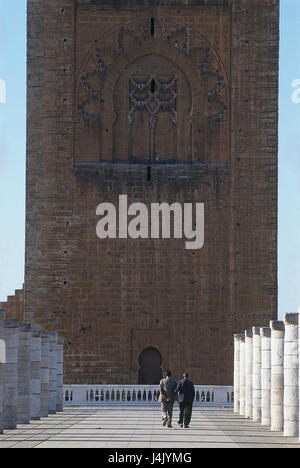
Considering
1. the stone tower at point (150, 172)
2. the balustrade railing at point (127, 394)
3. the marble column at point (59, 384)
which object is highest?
the stone tower at point (150, 172)

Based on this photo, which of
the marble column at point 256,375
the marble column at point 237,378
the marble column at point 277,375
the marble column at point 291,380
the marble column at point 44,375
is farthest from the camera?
the marble column at point 237,378

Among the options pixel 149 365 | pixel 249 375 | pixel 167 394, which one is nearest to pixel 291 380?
pixel 167 394

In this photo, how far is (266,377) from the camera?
23578 millimetres

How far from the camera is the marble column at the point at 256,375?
82.1ft

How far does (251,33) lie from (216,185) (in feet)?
15.6

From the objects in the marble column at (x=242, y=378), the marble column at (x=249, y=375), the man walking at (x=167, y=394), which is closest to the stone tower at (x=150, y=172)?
the marble column at (x=242, y=378)

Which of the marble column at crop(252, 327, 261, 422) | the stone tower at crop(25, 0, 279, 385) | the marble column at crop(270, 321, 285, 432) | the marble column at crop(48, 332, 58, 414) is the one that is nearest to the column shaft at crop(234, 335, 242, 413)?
the marble column at crop(252, 327, 261, 422)

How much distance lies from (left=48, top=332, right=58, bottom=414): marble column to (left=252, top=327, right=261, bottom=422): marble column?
4.76 metres

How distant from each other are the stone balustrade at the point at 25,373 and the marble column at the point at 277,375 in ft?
15.0

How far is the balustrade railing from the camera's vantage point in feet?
106

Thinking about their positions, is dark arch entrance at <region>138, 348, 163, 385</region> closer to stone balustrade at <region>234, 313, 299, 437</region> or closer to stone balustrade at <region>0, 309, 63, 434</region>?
stone balustrade at <region>234, 313, 299, 437</region>

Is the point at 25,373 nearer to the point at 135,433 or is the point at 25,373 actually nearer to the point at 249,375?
the point at 135,433

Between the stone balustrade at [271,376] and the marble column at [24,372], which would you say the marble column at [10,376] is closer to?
the marble column at [24,372]
